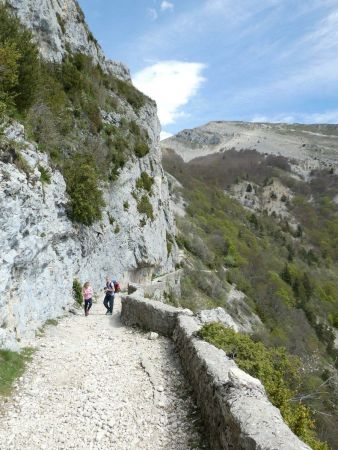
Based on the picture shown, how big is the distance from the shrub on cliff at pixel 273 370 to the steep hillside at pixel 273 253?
58 centimetres

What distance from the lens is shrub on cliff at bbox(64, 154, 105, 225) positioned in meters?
17.9

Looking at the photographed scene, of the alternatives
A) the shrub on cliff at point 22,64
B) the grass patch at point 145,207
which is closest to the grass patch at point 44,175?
the shrub on cliff at point 22,64

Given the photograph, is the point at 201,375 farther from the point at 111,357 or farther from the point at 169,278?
the point at 169,278

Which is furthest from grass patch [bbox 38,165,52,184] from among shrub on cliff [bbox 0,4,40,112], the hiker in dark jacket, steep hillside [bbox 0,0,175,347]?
the hiker in dark jacket

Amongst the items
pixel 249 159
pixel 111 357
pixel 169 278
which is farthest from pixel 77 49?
pixel 249 159

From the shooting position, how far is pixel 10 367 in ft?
27.6

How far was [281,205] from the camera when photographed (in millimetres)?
143375

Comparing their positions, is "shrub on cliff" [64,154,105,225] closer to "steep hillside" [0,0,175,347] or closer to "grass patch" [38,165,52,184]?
"steep hillside" [0,0,175,347]

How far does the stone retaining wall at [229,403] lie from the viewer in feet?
15.7

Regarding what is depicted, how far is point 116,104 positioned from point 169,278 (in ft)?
48.8

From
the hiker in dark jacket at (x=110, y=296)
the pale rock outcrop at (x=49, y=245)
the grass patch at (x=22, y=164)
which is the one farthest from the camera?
the hiker in dark jacket at (x=110, y=296)

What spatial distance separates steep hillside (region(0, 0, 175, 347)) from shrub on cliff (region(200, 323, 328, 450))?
5222 millimetres

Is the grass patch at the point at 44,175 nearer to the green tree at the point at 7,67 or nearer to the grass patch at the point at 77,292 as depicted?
the green tree at the point at 7,67

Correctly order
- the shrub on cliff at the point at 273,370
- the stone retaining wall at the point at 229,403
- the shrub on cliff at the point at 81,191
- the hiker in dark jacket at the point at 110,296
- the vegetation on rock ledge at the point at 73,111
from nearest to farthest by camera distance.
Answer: the stone retaining wall at the point at 229,403
the shrub on cliff at the point at 273,370
the vegetation on rock ledge at the point at 73,111
the hiker in dark jacket at the point at 110,296
the shrub on cliff at the point at 81,191
